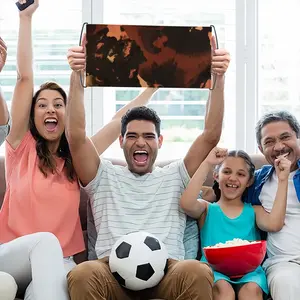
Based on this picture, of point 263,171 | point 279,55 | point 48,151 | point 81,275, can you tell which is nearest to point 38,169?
point 48,151

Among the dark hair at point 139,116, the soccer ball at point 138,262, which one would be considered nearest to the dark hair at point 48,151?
the dark hair at point 139,116

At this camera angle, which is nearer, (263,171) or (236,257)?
(236,257)

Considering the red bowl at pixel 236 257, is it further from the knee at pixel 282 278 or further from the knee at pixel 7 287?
the knee at pixel 7 287

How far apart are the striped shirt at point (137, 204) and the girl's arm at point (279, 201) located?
359mm

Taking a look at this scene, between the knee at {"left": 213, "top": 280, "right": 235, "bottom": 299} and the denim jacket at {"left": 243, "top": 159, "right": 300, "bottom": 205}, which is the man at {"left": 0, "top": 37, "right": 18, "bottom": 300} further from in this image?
the denim jacket at {"left": 243, "top": 159, "right": 300, "bottom": 205}

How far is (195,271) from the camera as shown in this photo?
7.32ft

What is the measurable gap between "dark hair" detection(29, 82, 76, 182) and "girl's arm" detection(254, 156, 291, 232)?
0.84 metres

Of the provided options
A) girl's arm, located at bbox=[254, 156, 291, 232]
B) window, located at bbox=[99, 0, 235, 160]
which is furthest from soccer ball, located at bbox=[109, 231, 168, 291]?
window, located at bbox=[99, 0, 235, 160]

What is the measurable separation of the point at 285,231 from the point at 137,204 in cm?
63

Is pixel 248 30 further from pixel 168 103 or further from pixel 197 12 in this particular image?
pixel 168 103

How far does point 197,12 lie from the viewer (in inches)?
145

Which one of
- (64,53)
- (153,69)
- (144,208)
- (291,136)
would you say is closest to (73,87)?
(153,69)

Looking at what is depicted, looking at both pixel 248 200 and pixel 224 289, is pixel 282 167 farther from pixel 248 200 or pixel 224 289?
pixel 224 289

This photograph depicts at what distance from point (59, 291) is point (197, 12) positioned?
206cm
